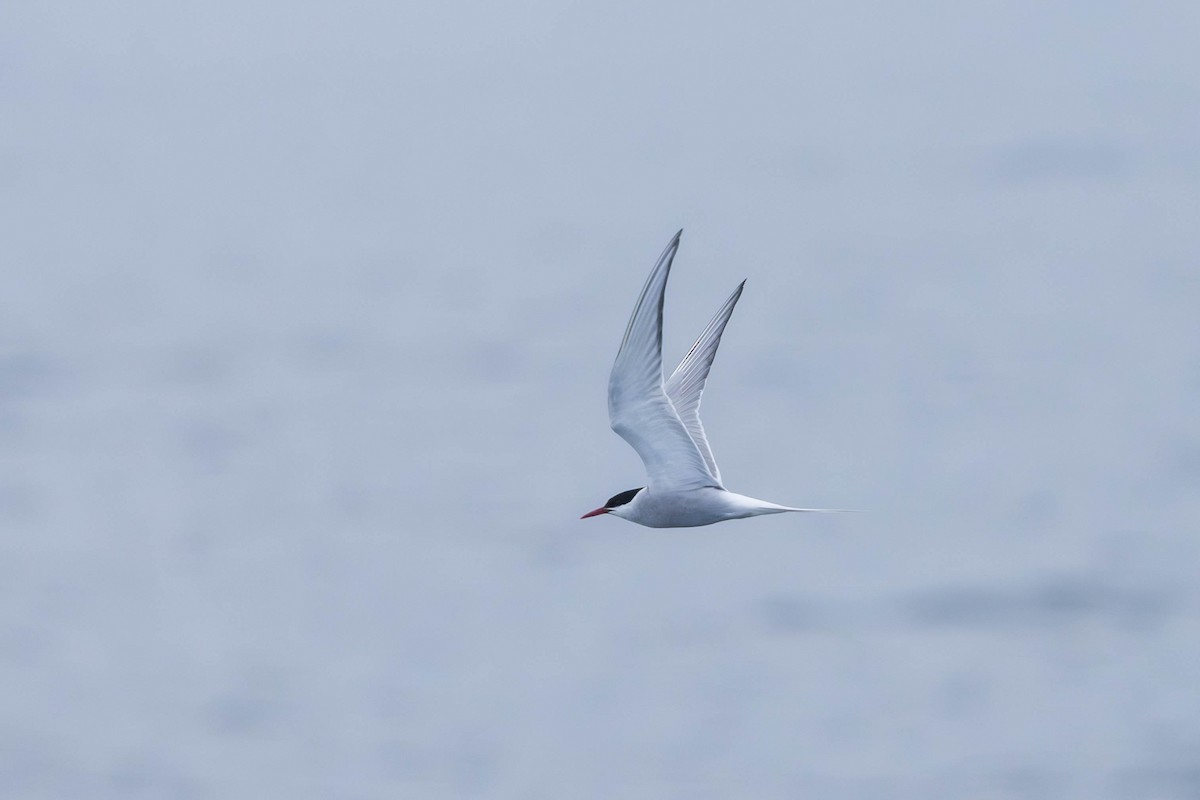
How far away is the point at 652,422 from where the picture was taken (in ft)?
29.7

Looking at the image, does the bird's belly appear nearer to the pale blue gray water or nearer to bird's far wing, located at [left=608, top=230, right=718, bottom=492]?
bird's far wing, located at [left=608, top=230, right=718, bottom=492]

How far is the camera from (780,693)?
17891 millimetres

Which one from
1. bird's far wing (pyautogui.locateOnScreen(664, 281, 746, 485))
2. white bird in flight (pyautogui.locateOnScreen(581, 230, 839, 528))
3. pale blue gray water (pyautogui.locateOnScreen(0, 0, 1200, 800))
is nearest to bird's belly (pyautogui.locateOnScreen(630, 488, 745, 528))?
white bird in flight (pyautogui.locateOnScreen(581, 230, 839, 528))

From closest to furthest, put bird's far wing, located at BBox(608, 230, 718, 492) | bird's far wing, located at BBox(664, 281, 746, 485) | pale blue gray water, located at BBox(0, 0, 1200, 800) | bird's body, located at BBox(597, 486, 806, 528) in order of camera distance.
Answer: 1. bird's body, located at BBox(597, 486, 806, 528)
2. bird's far wing, located at BBox(608, 230, 718, 492)
3. bird's far wing, located at BBox(664, 281, 746, 485)
4. pale blue gray water, located at BBox(0, 0, 1200, 800)

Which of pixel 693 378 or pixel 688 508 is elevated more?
pixel 693 378

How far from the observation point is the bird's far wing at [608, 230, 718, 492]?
345 inches

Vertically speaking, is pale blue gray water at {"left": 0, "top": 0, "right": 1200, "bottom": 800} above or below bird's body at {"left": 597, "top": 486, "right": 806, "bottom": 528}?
above

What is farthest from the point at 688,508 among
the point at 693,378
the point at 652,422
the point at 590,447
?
the point at 590,447

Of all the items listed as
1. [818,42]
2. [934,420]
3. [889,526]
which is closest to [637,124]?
[818,42]

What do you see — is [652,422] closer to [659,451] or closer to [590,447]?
[659,451]

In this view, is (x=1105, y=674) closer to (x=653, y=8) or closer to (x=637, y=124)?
(x=637, y=124)

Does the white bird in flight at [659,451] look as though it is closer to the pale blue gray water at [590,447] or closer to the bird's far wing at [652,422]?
the bird's far wing at [652,422]

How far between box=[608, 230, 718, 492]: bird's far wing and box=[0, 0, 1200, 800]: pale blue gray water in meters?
8.01

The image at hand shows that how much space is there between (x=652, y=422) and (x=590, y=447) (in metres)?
14.0
